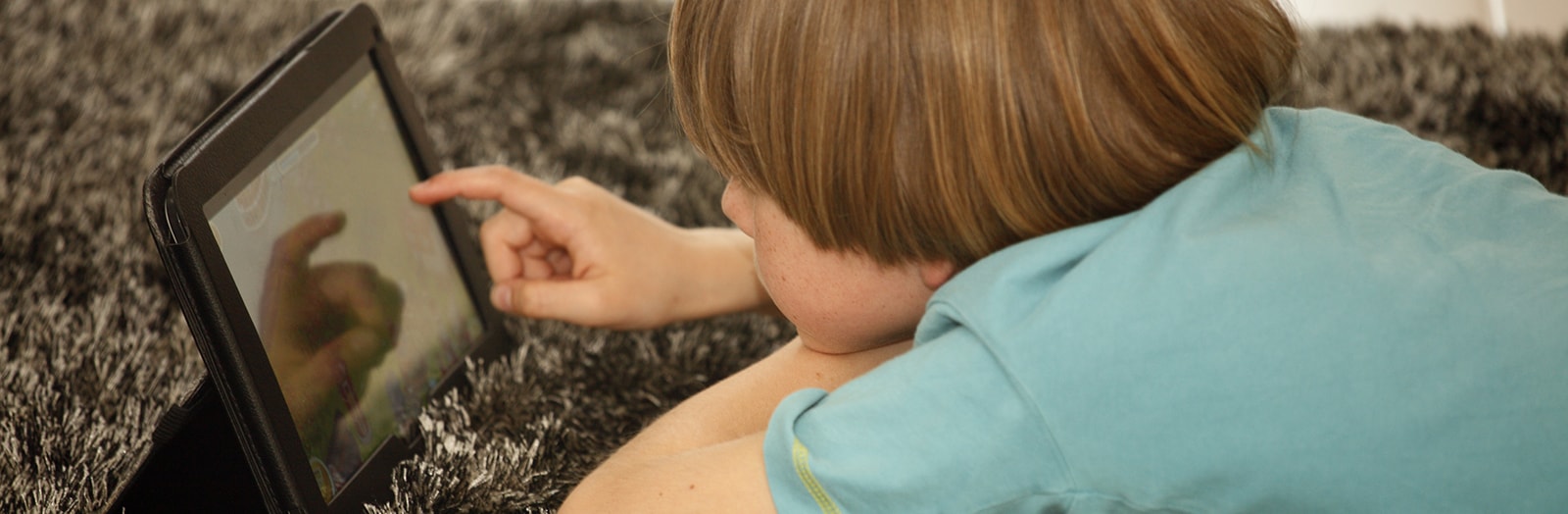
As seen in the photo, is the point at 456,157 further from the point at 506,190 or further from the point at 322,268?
the point at 322,268

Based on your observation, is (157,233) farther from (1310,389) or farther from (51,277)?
(1310,389)

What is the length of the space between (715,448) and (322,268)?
27 centimetres

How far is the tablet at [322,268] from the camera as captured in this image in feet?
2.08

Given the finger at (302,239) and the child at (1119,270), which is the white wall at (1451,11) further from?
the finger at (302,239)

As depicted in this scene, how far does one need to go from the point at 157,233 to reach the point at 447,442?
0.23 meters

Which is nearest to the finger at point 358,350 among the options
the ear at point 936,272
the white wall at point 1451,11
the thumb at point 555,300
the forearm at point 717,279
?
the thumb at point 555,300

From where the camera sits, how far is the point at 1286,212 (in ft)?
1.87

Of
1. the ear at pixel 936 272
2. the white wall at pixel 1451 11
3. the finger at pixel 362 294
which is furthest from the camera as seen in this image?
the white wall at pixel 1451 11

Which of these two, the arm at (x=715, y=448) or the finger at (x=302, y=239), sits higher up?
the finger at (x=302, y=239)

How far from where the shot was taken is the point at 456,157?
1.14 metres

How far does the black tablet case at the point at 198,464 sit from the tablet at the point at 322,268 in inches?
1.1

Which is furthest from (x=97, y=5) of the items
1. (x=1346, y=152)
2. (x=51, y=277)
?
(x=1346, y=152)

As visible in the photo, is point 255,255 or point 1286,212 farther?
point 255,255

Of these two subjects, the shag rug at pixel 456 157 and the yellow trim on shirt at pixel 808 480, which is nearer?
the yellow trim on shirt at pixel 808 480
